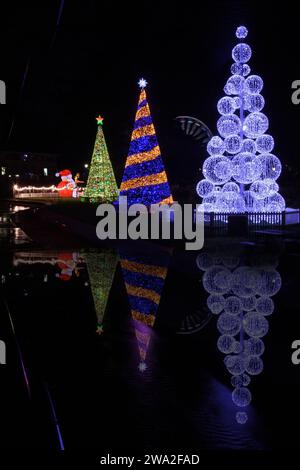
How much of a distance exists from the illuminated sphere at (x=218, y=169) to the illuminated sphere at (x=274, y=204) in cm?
178

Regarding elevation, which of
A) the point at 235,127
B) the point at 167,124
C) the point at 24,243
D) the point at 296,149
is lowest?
the point at 24,243

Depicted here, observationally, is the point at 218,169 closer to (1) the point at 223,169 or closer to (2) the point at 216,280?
(1) the point at 223,169

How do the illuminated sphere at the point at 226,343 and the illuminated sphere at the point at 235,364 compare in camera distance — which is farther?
the illuminated sphere at the point at 226,343

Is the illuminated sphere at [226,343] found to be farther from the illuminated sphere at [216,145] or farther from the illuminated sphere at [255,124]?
the illuminated sphere at [255,124]

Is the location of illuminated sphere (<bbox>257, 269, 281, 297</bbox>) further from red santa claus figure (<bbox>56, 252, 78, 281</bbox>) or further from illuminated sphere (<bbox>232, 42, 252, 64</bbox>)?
illuminated sphere (<bbox>232, 42, 252, 64</bbox>)

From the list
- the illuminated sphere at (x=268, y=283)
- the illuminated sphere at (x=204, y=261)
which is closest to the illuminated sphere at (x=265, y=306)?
the illuminated sphere at (x=268, y=283)

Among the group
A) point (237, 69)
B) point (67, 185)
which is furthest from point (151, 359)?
point (67, 185)

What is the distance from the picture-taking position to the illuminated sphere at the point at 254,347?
6840mm

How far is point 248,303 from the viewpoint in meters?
9.32

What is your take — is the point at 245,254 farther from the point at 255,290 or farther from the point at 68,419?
the point at 68,419
